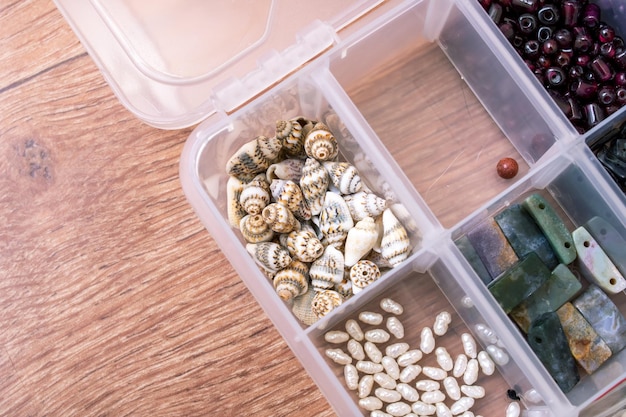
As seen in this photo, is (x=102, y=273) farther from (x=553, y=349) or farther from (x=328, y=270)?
(x=553, y=349)

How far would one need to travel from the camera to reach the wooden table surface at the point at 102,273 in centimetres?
93

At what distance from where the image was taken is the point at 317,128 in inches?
35.5

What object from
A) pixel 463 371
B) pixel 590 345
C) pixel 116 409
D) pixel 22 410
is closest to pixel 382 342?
pixel 463 371

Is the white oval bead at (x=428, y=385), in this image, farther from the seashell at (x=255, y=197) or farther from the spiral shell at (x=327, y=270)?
the seashell at (x=255, y=197)

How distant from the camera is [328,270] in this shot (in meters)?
0.88

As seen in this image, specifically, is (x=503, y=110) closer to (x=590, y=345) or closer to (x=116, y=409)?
(x=590, y=345)

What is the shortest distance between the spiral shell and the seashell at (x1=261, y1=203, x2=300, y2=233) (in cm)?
6

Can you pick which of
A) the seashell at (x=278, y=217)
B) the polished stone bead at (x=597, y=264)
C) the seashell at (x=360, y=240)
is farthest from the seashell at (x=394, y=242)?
the polished stone bead at (x=597, y=264)

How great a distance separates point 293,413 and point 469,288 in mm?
279

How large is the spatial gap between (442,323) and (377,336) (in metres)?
0.08

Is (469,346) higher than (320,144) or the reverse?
the reverse

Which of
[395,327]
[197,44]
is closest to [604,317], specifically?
[395,327]

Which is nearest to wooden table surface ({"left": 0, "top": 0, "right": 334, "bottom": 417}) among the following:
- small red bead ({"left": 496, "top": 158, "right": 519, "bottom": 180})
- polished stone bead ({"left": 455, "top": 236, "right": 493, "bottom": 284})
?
polished stone bead ({"left": 455, "top": 236, "right": 493, "bottom": 284})

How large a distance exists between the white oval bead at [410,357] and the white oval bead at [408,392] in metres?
0.03
